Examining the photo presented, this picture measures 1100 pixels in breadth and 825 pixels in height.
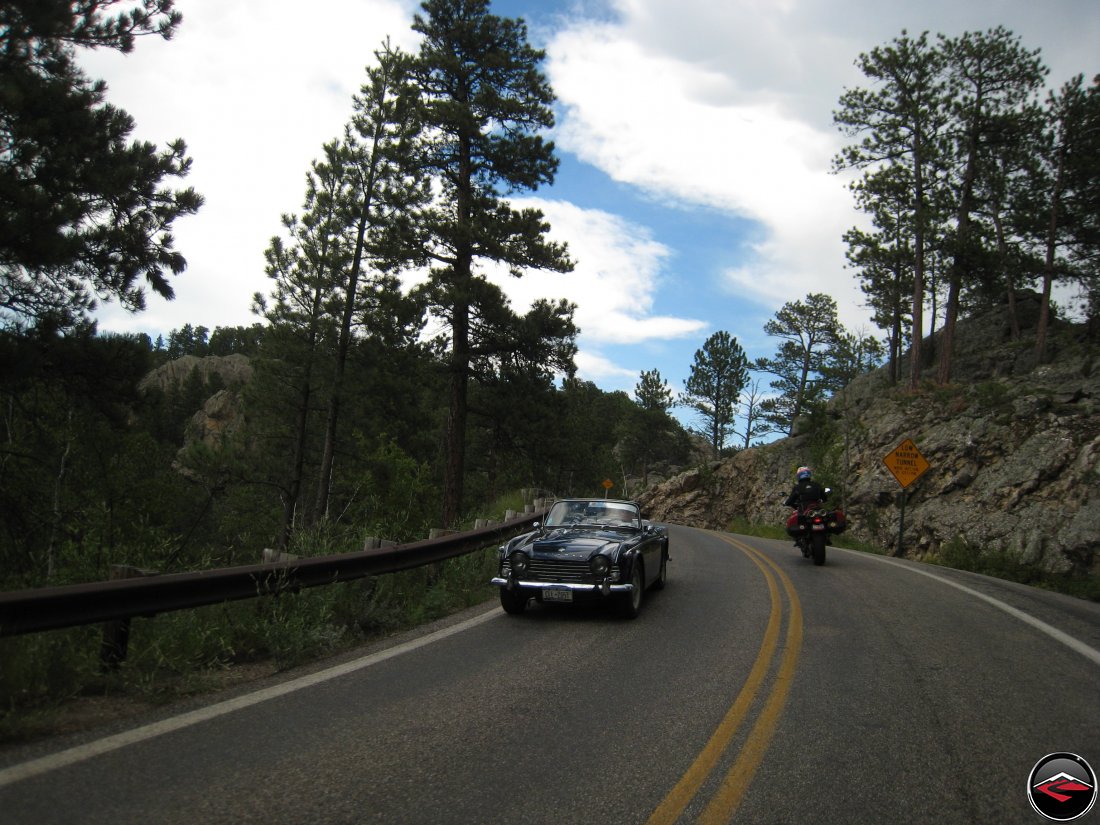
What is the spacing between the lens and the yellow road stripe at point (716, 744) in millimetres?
3336

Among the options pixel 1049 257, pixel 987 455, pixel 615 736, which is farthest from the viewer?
pixel 1049 257

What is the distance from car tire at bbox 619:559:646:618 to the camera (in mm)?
7773

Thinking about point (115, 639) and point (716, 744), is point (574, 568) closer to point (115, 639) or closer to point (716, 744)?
point (716, 744)

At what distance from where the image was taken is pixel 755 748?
163 inches

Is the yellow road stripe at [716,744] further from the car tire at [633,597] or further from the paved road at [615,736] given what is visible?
the car tire at [633,597]

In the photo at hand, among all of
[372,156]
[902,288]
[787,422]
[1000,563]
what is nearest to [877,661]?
[1000,563]

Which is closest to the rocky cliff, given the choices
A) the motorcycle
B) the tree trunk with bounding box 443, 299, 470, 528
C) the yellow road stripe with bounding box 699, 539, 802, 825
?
the motorcycle

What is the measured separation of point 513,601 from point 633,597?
4.54ft

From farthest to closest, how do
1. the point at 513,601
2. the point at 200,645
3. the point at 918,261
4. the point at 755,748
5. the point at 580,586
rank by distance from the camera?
the point at 918,261 → the point at 513,601 → the point at 580,586 → the point at 200,645 → the point at 755,748

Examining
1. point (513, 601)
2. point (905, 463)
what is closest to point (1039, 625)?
point (513, 601)

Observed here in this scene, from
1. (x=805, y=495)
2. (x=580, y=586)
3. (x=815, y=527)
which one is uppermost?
(x=805, y=495)

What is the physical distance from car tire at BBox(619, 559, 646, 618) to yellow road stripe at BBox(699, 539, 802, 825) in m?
1.71

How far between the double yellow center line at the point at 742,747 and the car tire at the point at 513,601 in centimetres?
268

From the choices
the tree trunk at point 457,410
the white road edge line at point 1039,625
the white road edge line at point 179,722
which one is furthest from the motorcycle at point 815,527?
the white road edge line at point 179,722
